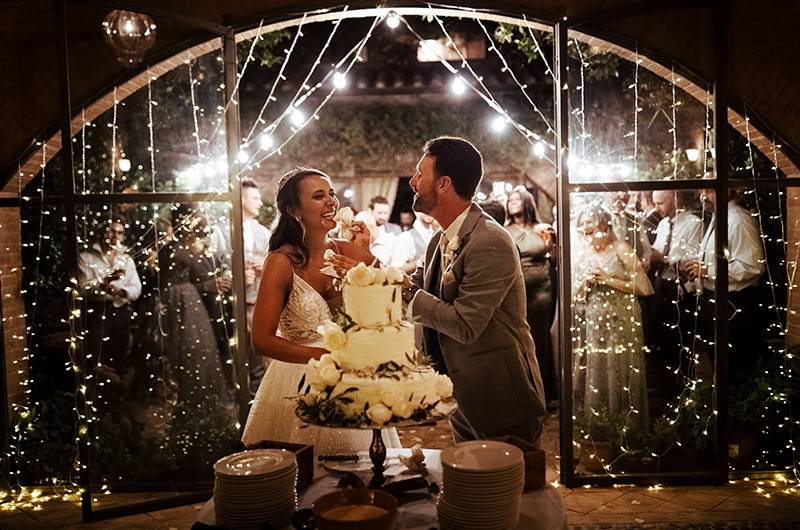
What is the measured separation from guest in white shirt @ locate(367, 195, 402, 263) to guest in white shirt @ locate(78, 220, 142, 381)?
134 inches

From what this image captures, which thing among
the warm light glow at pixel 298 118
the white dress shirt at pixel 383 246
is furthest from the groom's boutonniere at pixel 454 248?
the warm light glow at pixel 298 118

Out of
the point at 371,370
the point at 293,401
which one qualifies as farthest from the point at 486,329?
the point at 371,370

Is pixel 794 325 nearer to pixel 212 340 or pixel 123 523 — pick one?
pixel 212 340

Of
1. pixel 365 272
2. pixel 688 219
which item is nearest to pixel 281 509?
pixel 365 272

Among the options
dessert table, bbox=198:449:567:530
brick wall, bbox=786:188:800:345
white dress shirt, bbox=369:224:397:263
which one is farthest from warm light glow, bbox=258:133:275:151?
dessert table, bbox=198:449:567:530

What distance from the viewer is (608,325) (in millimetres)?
4699

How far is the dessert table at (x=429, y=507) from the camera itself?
200 cm

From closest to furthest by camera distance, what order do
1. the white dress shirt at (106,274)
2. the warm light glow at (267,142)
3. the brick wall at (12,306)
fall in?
1. the white dress shirt at (106,274)
2. the brick wall at (12,306)
3. the warm light glow at (267,142)

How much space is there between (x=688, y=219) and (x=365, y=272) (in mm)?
2923

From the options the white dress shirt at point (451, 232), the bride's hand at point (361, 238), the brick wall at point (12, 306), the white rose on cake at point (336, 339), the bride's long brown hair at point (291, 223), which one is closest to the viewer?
the white rose on cake at point (336, 339)

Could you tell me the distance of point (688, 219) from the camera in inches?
178

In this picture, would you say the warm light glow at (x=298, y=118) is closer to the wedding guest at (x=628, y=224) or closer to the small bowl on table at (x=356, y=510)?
the wedding guest at (x=628, y=224)

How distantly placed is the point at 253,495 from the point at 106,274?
9.30 ft

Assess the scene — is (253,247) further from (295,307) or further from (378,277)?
(378,277)
